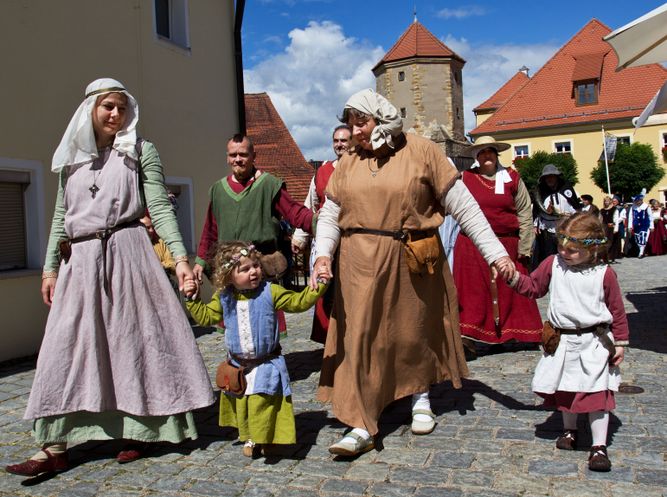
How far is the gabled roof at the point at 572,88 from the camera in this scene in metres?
47.0

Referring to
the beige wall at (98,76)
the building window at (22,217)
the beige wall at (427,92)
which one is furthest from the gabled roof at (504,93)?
the building window at (22,217)

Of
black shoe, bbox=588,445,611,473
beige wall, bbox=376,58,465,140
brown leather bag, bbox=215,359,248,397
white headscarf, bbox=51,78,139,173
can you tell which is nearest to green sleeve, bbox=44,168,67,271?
white headscarf, bbox=51,78,139,173

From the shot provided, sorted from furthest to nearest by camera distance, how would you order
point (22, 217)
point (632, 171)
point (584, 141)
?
1. point (584, 141)
2. point (632, 171)
3. point (22, 217)

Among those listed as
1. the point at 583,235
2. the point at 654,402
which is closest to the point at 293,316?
the point at 654,402

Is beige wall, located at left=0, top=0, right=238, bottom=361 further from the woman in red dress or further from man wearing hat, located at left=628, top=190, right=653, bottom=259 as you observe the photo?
the woman in red dress

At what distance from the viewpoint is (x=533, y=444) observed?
4.08 m

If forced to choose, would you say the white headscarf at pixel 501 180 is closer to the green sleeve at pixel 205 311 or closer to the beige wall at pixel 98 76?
the green sleeve at pixel 205 311

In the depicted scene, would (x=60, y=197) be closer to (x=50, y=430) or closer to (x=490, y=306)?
(x=50, y=430)

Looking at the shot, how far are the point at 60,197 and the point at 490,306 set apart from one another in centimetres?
409

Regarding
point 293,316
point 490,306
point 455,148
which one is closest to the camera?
point 490,306

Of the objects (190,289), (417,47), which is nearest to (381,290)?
(190,289)

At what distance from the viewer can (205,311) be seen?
402 cm

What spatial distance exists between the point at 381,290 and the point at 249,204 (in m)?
1.64

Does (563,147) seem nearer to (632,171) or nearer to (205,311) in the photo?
(632,171)
